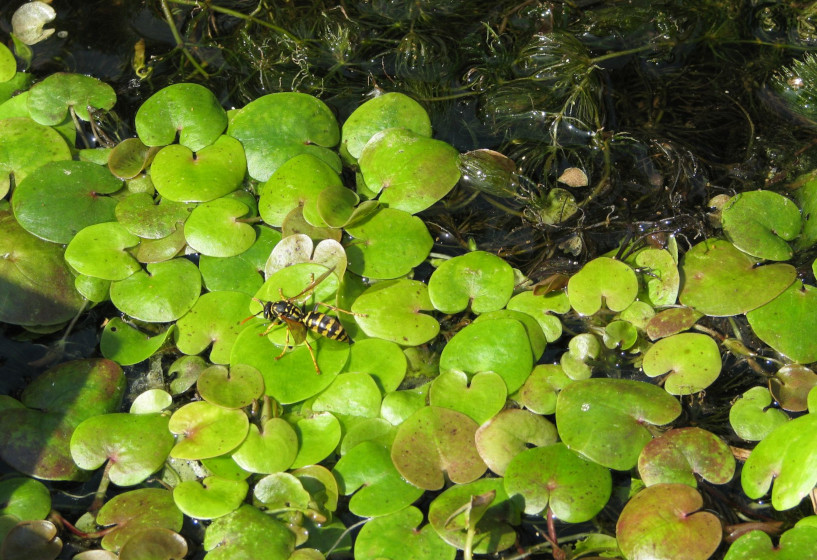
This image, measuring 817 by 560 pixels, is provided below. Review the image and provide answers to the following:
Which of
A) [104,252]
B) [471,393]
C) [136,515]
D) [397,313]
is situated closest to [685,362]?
[471,393]

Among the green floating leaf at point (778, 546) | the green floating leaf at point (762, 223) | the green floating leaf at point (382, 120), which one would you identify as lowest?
the green floating leaf at point (778, 546)

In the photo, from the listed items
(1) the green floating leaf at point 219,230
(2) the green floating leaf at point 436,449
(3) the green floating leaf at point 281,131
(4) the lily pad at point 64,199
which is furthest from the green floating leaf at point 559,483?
(4) the lily pad at point 64,199

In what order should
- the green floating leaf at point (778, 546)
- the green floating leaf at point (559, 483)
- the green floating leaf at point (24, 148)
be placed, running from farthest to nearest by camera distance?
the green floating leaf at point (24, 148) → the green floating leaf at point (559, 483) → the green floating leaf at point (778, 546)

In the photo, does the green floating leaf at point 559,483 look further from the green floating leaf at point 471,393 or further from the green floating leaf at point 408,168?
the green floating leaf at point 408,168

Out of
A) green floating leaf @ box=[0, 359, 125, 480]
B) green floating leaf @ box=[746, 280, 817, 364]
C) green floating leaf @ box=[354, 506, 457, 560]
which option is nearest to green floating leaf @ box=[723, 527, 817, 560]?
green floating leaf @ box=[746, 280, 817, 364]

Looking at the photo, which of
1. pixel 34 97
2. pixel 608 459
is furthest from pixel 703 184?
pixel 34 97

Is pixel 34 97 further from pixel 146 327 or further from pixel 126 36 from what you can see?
pixel 146 327

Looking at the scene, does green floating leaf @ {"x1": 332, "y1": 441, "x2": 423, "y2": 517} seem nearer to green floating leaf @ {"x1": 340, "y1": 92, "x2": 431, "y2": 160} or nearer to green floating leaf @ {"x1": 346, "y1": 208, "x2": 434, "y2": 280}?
green floating leaf @ {"x1": 346, "y1": 208, "x2": 434, "y2": 280}
